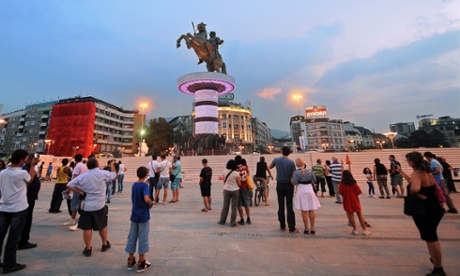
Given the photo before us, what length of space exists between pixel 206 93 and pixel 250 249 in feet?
89.5

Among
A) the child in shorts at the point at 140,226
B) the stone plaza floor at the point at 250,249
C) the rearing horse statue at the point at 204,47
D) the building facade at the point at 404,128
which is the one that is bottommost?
the stone plaza floor at the point at 250,249

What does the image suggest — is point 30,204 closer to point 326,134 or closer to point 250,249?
point 250,249

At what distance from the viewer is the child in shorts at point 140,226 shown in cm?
340

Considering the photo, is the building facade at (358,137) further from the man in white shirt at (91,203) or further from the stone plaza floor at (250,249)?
the man in white shirt at (91,203)

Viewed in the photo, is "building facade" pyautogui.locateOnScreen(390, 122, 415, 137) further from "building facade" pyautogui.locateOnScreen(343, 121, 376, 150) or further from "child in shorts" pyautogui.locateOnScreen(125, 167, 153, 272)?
"child in shorts" pyautogui.locateOnScreen(125, 167, 153, 272)

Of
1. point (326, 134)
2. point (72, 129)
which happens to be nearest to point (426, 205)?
point (72, 129)

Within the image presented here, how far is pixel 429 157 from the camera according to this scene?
7543mm

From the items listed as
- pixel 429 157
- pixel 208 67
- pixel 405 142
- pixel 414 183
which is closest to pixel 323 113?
pixel 405 142

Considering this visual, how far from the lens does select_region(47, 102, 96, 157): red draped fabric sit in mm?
46625

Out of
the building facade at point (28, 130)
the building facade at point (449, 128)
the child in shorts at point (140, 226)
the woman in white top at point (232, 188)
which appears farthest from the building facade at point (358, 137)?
the building facade at point (28, 130)

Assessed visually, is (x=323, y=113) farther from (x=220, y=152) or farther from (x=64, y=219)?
(x=64, y=219)

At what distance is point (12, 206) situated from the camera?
3.58m

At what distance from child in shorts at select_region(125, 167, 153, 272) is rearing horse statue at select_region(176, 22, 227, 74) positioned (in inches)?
1204

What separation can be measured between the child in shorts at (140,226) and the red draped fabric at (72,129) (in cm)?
5173
